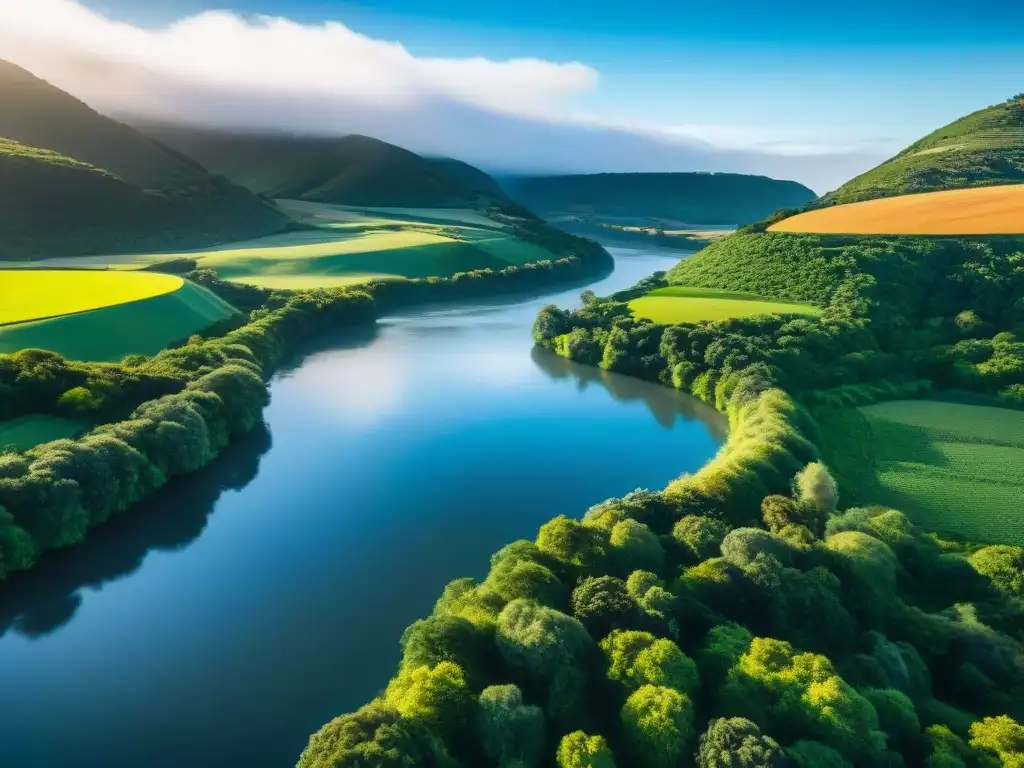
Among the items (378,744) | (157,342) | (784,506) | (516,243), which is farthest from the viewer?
(516,243)

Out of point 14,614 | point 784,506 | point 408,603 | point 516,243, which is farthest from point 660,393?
point 516,243

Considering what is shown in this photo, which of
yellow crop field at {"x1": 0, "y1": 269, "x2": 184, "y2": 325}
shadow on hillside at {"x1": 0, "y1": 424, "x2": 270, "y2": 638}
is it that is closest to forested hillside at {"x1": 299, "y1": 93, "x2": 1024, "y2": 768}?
shadow on hillside at {"x1": 0, "y1": 424, "x2": 270, "y2": 638}

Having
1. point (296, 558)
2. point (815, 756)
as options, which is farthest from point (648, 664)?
point (296, 558)

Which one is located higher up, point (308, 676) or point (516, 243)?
point (516, 243)

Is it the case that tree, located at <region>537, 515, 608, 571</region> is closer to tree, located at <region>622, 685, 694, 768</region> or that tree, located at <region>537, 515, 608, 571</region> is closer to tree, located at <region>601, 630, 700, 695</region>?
tree, located at <region>601, 630, 700, 695</region>

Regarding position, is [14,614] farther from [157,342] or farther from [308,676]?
[157,342]
